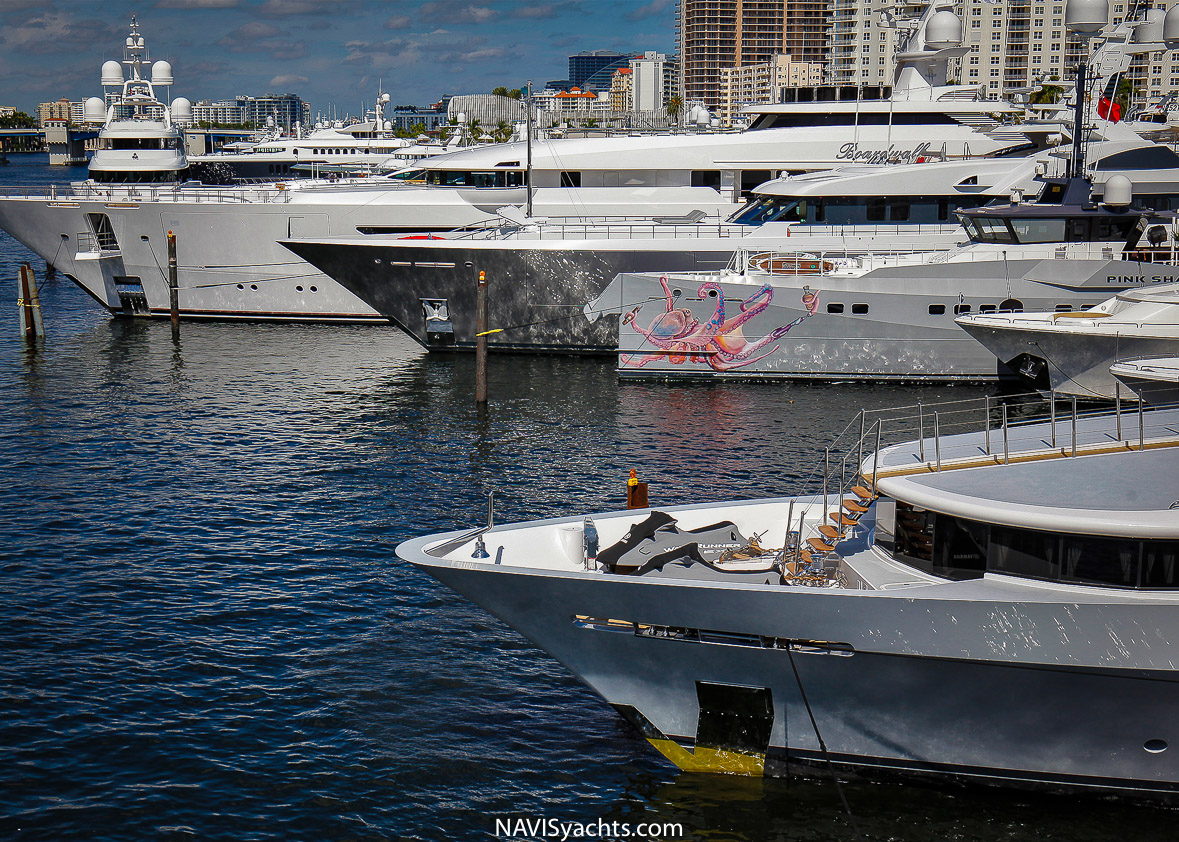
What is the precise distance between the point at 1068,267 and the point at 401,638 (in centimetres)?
2286

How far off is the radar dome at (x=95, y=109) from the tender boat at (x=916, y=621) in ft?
198

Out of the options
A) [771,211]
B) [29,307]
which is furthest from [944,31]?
[29,307]

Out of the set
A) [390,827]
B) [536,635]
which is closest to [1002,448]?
[536,635]

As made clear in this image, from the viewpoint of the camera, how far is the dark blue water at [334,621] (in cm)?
1227

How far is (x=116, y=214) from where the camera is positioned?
144 feet

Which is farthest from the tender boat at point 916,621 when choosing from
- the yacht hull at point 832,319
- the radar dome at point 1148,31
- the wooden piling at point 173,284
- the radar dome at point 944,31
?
the radar dome at point 944,31

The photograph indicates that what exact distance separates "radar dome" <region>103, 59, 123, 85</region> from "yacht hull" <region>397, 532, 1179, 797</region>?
54085mm

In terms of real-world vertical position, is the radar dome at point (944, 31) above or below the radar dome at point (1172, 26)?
above

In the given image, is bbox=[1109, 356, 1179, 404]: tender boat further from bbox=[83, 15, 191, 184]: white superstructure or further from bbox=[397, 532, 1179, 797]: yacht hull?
bbox=[83, 15, 191, 184]: white superstructure

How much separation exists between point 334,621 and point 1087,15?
26905mm

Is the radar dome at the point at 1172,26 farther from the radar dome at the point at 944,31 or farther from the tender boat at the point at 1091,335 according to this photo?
the tender boat at the point at 1091,335

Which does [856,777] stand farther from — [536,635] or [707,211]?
[707,211]

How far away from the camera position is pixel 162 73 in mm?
60438

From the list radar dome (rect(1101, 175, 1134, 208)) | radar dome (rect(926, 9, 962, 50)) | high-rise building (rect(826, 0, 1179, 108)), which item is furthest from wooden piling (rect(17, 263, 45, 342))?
high-rise building (rect(826, 0, 1179, 108))
